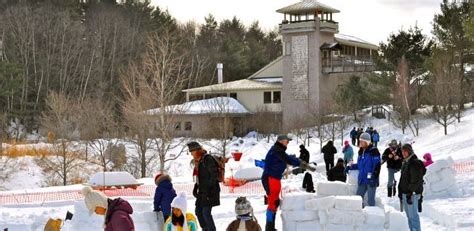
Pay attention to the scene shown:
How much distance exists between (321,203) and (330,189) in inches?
45.6

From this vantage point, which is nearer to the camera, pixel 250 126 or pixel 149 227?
pixel 149 227

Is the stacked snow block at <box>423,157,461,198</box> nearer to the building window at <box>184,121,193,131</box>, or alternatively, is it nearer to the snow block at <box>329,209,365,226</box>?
the snow block at <box>329,209,365,226</box>

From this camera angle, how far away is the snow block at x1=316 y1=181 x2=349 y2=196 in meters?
11.4

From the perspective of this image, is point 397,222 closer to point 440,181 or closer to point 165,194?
point 165,194

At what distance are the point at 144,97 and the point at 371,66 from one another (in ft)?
84.7

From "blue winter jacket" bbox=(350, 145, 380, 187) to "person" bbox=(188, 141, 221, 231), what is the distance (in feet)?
10.4

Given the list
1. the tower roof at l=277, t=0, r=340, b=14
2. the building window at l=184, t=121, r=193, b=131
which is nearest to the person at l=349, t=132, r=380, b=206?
the tower roof at l=277, t=0, r=340, b=14

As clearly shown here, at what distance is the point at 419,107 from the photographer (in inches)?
1756

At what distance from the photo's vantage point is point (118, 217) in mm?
6387

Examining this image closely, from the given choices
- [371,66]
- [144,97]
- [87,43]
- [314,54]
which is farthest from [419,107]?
[87,43]

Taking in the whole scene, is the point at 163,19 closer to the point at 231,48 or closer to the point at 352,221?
the point at 231,48

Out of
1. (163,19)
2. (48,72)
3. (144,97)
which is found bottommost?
(144,97)

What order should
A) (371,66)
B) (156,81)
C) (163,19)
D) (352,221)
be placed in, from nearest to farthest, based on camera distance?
(352,221), (156,81), (371,66), (163,19)

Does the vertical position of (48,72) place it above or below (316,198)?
above
